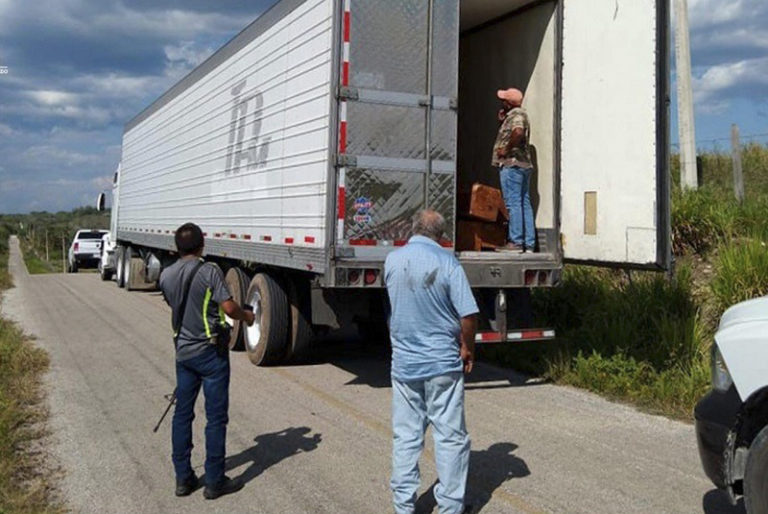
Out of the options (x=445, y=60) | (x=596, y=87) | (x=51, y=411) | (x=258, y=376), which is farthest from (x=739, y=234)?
(x=51, y=411)

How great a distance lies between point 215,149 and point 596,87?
5.89m

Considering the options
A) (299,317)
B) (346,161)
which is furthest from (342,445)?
(299,317)

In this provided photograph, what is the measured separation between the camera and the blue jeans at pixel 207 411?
4.81 m

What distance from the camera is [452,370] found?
4.22 meters

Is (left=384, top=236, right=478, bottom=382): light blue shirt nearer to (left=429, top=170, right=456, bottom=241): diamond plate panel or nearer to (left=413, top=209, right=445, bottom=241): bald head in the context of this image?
(left=413, top=209, right=445, bottom=241): bald head

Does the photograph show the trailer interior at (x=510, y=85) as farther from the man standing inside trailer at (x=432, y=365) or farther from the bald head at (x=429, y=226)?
the man standing inside trailer at (x=432, y=365)

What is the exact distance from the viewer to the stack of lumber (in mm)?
8266

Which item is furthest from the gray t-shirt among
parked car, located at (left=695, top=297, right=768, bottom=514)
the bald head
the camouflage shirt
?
the camouflage shirt

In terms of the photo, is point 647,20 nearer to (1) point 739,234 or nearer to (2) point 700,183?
(1) point 739,234

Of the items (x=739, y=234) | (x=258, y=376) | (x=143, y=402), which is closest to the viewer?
(x=143, y=402)

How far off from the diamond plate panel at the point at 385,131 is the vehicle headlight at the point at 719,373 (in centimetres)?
393

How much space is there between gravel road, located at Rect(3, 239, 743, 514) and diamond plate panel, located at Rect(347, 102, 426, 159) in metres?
2.38

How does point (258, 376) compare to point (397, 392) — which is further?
point (258, 376)

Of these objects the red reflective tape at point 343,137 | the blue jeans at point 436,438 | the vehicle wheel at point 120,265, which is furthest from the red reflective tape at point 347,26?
the vehicle wheel at point 120,265
